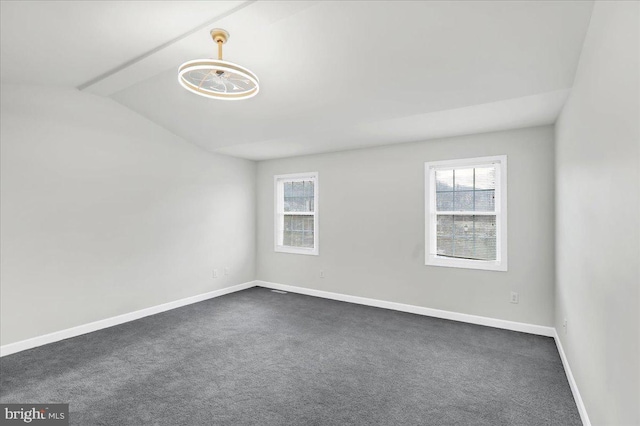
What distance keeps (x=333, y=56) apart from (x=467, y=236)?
2898 mm

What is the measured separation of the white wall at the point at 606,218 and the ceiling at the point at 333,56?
1.41 feet

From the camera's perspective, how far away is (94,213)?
3.92 metres

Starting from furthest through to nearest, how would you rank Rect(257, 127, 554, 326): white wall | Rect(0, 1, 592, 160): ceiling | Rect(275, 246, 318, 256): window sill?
Rect(275, 246, 318, 256): window sill, Rect(257, 127, 554, 326): white wall, Rect(0, 1, 592, 160): ceiling

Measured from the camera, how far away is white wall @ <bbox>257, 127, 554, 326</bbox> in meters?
3.75

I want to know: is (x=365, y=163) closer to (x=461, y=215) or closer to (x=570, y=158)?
(x=461, y=215)

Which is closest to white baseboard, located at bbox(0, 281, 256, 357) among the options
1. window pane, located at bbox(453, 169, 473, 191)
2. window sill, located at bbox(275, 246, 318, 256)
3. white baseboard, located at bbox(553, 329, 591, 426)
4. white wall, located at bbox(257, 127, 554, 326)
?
window sill, located at bbox(275, 246, 318, 256)

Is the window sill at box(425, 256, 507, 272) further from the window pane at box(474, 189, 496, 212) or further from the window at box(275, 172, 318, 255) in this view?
the window at box(275, 172, 318, 255)

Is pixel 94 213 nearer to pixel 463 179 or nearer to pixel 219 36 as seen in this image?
pixel 219 36

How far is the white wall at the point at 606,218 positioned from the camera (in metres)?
1.25

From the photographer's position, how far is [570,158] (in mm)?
2662

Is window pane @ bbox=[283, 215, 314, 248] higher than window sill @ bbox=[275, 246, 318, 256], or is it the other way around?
window pane @ bbox=[283, 215, 314, 248]

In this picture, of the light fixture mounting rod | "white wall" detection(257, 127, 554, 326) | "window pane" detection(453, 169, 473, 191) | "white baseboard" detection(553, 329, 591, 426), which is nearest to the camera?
"white baseboard" detection(553, 329, 591, 426)

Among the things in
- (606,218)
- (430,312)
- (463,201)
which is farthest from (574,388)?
(463,201)

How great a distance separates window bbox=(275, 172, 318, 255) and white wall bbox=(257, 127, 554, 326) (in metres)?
0.13
